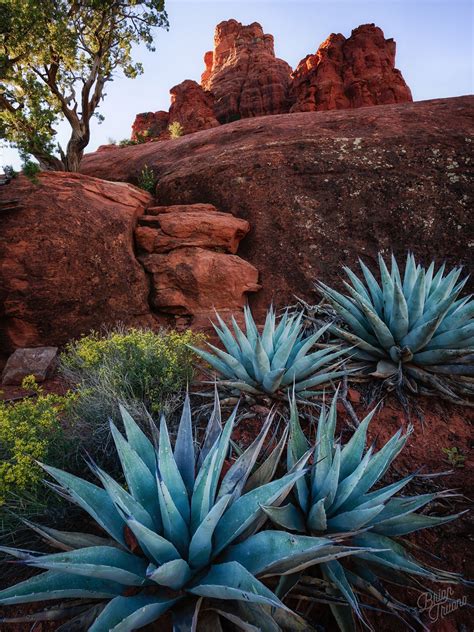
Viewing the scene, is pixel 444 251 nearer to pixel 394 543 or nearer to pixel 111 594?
pixel 394 543

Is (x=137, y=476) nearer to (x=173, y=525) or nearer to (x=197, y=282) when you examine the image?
(x=173, y=525)

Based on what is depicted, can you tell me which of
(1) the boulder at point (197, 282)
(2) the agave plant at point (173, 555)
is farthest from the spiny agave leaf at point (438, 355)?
(1) the boulder at point (197, 282)

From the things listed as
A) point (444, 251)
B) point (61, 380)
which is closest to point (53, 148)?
point (61, 380)

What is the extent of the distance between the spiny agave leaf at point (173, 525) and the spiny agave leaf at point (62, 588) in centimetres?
25

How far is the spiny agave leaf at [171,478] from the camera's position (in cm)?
148

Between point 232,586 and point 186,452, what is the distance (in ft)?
2.07

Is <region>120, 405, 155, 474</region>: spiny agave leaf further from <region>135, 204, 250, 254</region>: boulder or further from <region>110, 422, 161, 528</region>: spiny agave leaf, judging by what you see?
<region>135, 204, 250, 254</region>: boulder

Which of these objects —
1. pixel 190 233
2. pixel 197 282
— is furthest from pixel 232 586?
pixel 190 233

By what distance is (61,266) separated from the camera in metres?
5.10

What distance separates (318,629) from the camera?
4.89 feet

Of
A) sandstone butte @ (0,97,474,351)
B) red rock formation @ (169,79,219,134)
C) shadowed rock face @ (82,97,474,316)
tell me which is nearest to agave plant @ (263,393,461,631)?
sandstone butte @ (0,97,474,351)

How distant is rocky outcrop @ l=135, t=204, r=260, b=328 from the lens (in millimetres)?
5605

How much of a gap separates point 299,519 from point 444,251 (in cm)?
532

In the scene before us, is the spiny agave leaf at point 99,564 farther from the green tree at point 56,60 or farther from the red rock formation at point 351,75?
the red rock formation at point 351,75
